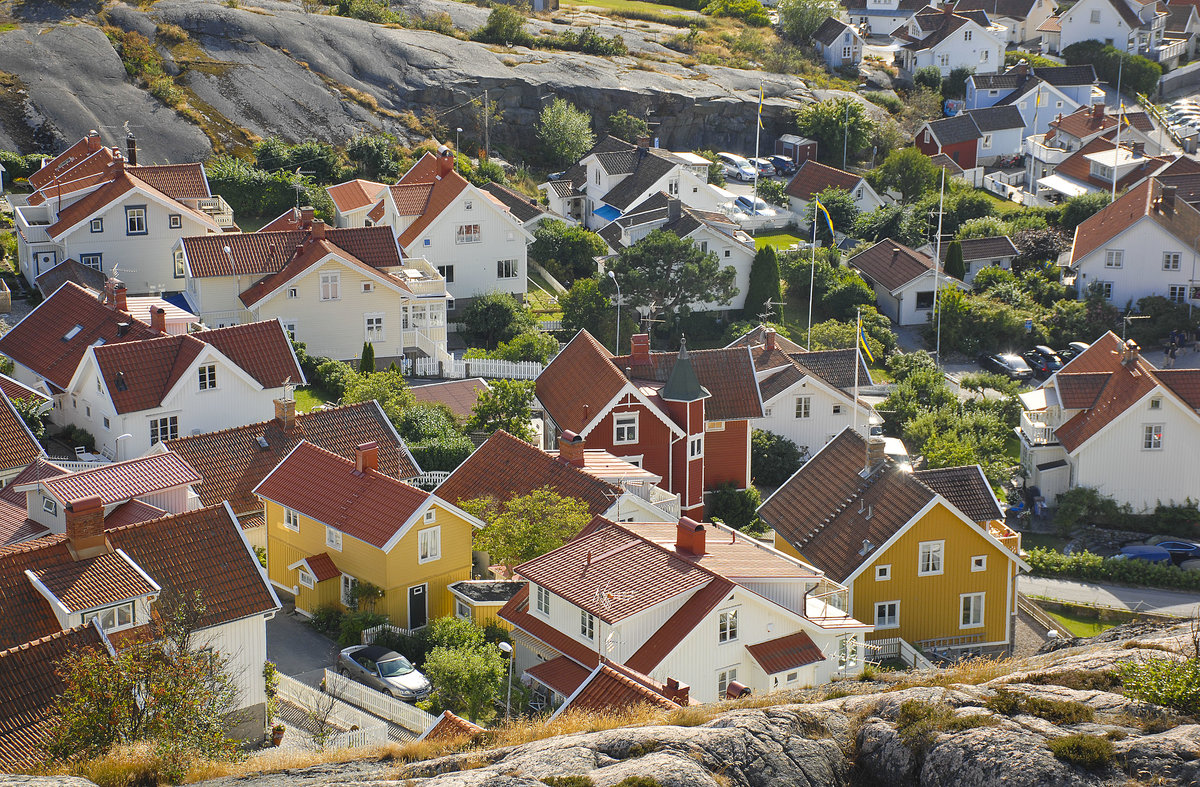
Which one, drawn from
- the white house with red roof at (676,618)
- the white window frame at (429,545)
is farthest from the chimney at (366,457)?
the white house with red roof at (676,618)

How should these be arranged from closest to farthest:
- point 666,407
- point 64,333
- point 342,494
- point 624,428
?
point 342,494 → point 624,428 → point 666,407 → point 64,333

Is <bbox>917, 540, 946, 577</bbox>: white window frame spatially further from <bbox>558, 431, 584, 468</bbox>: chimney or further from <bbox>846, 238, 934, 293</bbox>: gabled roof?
<bbox>846, 238, 934, 293</bbox>: gabled roof

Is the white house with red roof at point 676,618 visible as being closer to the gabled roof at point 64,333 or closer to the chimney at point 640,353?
the chimney at point 640,353

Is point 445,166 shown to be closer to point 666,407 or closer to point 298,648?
point 666,407

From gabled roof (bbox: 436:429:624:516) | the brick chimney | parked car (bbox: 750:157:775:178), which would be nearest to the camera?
the brick chimney

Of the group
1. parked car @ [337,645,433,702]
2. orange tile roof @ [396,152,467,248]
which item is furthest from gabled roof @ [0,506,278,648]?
orange tile roof @ [396,152,467,248]

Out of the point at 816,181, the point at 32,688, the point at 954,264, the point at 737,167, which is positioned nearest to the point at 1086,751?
the point at 32,688
